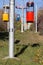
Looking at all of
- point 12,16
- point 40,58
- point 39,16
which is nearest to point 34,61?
point 40,58

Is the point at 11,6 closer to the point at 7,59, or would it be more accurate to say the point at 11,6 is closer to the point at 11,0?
the point at 11,0

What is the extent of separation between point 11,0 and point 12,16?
672mm

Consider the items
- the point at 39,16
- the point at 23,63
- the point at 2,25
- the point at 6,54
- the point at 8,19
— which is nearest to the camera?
the point at 23,63

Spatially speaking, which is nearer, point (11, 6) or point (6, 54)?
point (11, 6)

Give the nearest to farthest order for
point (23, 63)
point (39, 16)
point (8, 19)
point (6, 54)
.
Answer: point (23, 63)
point (8, 19)
point (6, 54)
point (39, 16)

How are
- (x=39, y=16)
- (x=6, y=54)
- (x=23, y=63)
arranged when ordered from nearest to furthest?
1. (x=23, y=63)
2. (x=6, y=54)
3. (x=39, y=16)

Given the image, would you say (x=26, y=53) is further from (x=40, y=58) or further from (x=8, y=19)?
(x=8, y=19)

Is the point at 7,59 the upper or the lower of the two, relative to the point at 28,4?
lower

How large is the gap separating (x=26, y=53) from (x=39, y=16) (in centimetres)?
4072

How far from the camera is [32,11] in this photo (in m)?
11.6

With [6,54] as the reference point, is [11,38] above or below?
above

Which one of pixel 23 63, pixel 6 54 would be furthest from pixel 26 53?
pixel 23 63

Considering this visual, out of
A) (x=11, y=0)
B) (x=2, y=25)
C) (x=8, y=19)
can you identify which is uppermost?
(x=11, y=0)

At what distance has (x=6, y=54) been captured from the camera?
41.0ft
